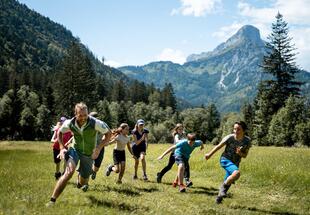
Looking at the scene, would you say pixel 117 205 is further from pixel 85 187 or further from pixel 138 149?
pixel 138 149

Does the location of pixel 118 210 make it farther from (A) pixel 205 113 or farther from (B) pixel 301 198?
(A) pixel 205 113

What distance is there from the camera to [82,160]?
37.4ft

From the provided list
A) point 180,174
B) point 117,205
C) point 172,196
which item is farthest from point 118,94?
point 117,205

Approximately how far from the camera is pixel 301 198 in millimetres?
14930

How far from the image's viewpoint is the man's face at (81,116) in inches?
418

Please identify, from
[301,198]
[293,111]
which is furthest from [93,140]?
[293,111]

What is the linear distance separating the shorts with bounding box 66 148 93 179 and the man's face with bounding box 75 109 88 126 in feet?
2.75

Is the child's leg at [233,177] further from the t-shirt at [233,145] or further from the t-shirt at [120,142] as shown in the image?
the t-shirt at [120,142]

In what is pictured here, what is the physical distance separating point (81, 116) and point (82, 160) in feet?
4.65

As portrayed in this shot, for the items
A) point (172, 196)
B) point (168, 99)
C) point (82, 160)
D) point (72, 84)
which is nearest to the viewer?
point (82, 160)

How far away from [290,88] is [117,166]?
61.9m

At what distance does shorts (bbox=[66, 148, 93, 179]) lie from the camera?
10914 millimetres

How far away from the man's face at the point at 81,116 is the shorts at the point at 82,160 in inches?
33.0

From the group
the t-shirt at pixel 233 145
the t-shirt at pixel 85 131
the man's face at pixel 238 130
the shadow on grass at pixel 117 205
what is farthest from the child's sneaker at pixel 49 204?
the man's face at pixel 238 130
